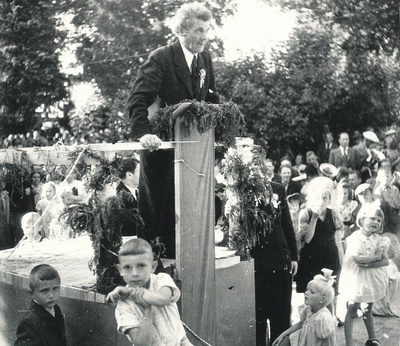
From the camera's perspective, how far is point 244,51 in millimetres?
4191

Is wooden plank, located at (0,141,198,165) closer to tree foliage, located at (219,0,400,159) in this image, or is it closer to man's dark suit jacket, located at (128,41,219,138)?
man's dark suit jacket, located at (128,41,219,138)

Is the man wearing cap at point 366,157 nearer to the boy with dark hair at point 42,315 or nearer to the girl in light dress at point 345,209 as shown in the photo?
the girl in light dress at point 345,209

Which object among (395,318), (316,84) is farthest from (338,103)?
(395,318)

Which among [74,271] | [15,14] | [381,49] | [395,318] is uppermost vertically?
[15,14]

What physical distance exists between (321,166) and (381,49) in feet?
3.62

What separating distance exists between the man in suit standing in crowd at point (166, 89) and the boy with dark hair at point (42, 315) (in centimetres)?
55

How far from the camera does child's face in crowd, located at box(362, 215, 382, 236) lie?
3.72 metres

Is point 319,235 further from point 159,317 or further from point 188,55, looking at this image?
point 159,317

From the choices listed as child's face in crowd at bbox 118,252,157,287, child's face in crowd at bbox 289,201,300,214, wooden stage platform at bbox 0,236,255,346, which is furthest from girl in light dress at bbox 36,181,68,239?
child's face in crowd at bbox 289,201,300,214

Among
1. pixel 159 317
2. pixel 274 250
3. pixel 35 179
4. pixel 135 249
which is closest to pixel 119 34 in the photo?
pixel 35 179

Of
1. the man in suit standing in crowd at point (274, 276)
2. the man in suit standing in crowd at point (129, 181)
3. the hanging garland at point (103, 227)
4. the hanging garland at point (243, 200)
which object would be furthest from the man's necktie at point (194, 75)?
the man in suit standing in crowd at point (274, 276)

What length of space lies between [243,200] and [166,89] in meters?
0.78

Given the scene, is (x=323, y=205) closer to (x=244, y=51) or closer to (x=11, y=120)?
(x=244, y=51)

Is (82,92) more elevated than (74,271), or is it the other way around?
(82,92)
